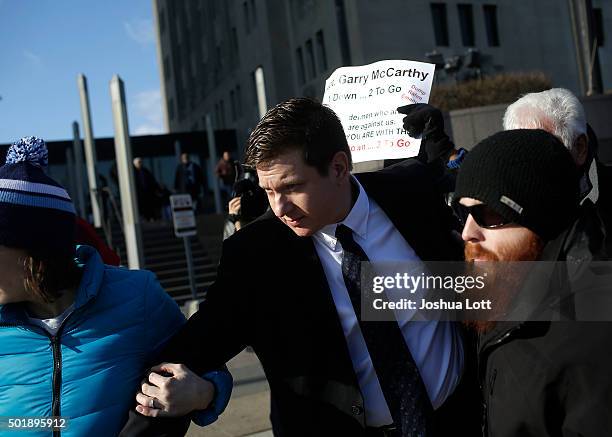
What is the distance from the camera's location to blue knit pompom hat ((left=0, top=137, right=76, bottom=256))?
1982 mm

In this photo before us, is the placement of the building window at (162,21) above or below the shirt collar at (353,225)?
above

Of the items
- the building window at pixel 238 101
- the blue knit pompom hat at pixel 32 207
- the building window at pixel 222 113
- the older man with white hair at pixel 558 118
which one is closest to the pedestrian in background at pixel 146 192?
the older man with white hair at pixel 558 118

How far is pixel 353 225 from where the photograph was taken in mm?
2158

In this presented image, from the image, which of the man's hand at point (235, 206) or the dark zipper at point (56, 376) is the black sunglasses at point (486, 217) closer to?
the dark zipper at point (56, 376)

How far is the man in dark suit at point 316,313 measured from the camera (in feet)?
6.59

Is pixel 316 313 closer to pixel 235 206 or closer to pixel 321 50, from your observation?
pixel 235 206

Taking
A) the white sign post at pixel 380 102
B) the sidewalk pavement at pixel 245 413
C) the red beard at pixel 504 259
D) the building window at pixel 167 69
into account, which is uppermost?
the building window at pixel 167 69

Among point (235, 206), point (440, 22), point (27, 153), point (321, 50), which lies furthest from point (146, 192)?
point (440, 22)

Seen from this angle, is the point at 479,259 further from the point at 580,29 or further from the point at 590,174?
the point at 580,29

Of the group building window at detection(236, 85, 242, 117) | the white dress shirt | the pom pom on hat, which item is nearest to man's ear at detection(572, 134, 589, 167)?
the white dress shirt

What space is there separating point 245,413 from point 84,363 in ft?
12.6

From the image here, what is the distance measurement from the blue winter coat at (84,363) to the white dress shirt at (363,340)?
1.26 feet

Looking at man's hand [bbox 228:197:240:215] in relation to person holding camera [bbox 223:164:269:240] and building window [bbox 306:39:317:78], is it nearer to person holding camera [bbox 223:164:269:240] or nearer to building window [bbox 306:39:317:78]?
person holding camera [bbox 223:164:269:240]

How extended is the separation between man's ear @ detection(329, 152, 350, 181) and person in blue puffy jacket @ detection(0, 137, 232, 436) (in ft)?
2.14
